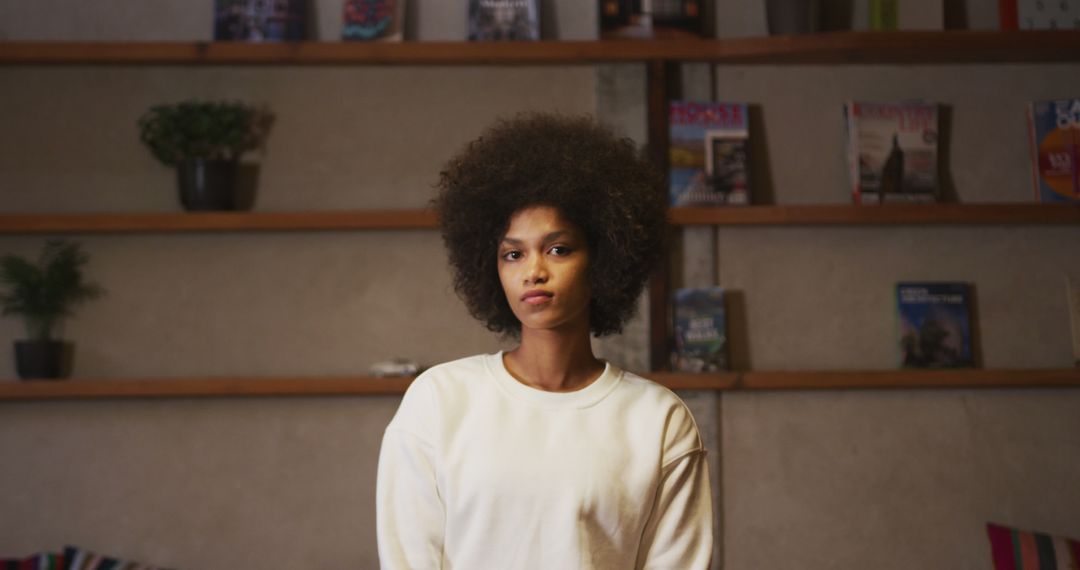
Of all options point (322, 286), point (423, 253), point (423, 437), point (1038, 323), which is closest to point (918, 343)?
point (1038, 323)

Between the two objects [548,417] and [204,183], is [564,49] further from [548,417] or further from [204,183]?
[548,417]

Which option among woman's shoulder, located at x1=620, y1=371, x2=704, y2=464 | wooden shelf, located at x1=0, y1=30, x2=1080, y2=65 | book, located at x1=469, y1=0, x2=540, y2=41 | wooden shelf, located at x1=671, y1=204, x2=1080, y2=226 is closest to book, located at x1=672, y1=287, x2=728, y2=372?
wooden shelf, located at x1=671, y1=204, x2=1080, y2=226

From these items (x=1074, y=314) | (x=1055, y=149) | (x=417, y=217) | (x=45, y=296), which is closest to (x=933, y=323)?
(x=1074, y=314)

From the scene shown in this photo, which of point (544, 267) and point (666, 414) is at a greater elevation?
point (544, 267)

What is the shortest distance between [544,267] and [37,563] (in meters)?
2.08

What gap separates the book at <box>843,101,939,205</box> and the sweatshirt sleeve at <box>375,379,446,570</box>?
1966mm

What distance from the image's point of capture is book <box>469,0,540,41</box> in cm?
306

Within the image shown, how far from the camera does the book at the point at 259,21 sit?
3062 millimetres

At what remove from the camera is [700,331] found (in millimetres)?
3031

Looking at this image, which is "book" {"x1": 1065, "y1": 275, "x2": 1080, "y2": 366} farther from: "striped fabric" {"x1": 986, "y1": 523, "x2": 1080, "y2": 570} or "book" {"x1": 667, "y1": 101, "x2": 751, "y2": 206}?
"book" {"x1": 667, "y1": 101, "x2": 751, "y2": 206}

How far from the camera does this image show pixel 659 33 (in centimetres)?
303

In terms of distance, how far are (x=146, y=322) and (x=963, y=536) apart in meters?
2.45

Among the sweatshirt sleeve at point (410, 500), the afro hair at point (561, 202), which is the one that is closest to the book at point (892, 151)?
the afro hair at point (561, 202)

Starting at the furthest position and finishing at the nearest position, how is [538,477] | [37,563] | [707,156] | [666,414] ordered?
[707,156], [37,563], [666,414], [538,477]
